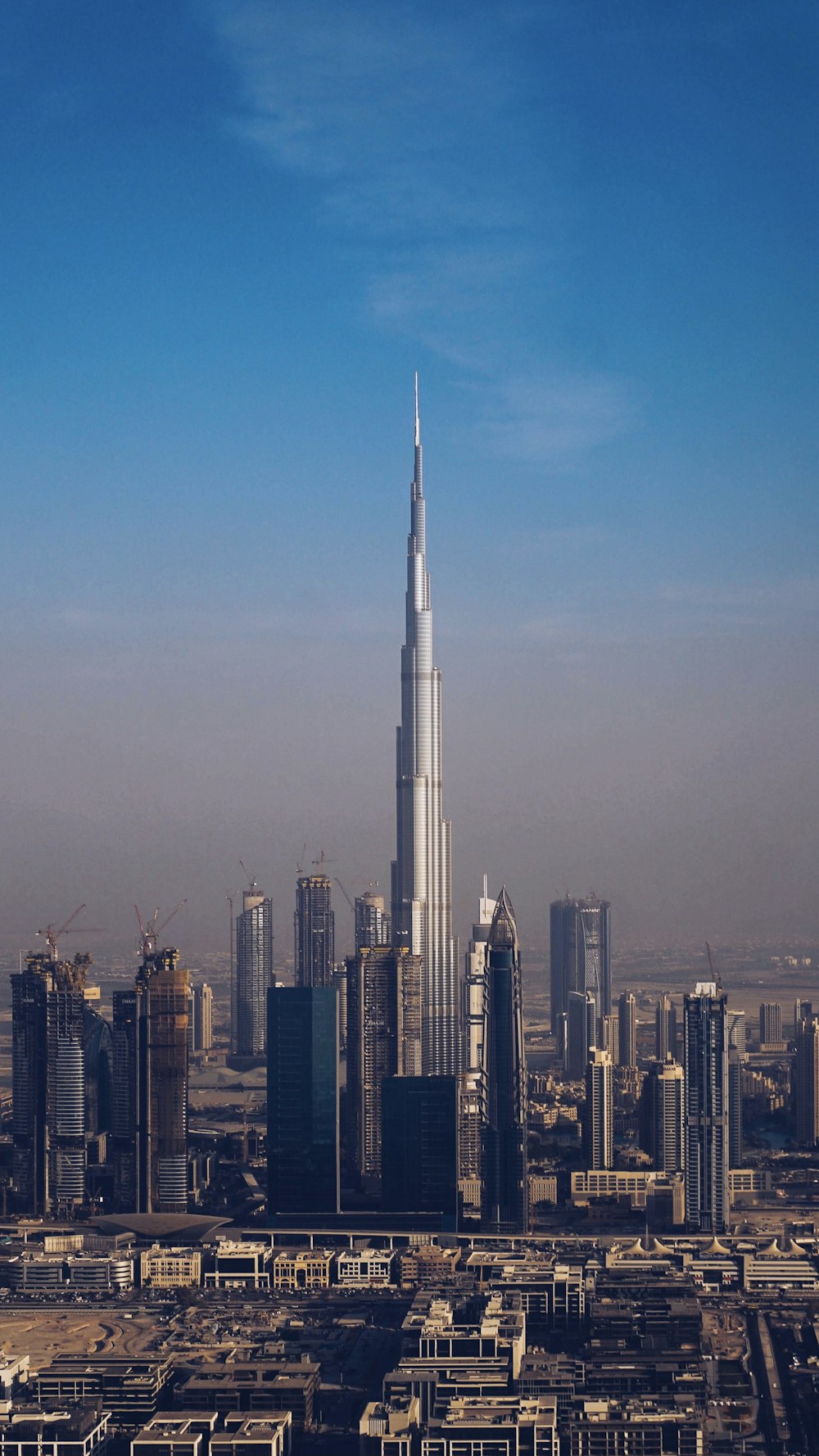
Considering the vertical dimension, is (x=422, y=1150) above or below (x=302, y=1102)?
below

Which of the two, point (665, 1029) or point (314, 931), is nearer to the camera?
point (665, 1029)

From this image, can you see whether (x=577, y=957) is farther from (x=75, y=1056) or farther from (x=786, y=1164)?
(x=75, y=1056)

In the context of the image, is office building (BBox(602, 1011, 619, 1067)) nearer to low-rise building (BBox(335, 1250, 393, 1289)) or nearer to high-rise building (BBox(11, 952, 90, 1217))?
high-rise building (BBox(11, 952, 90, 1217))

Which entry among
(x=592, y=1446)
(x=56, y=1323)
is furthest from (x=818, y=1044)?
(x=592, y=1446)

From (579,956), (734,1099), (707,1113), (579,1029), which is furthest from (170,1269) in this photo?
(579,1029)

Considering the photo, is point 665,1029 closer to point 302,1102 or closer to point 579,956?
point 579,956

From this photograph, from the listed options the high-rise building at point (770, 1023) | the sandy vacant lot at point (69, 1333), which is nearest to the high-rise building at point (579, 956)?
the high-rise building at point (770, 1023)
